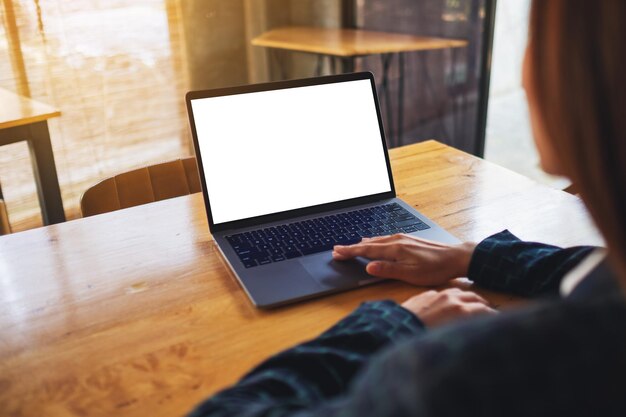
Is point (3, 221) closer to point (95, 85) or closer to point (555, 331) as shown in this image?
point (95, 85)

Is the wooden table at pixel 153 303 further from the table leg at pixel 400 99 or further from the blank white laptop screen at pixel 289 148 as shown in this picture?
the table leg at pixel 400 99

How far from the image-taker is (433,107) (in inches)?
144

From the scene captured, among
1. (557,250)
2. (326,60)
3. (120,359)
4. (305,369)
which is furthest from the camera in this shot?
(326,60)

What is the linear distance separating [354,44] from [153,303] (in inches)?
94.2

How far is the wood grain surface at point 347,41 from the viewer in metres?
2.97

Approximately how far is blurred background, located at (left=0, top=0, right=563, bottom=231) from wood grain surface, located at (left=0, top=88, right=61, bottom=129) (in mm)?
803

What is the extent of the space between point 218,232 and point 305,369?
1.57ft

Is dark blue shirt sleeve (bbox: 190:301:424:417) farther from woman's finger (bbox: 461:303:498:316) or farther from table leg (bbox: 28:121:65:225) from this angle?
table leg (bbox: 28:121:65:225)

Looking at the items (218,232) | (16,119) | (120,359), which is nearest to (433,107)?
(16,119)

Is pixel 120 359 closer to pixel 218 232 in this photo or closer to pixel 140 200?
pixel 218 232

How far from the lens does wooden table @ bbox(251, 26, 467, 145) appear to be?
9.81ft

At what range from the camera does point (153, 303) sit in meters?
0.93

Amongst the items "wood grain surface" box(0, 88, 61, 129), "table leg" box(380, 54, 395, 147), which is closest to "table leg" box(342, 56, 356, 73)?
"table leg" box(380, 54, 395, 147)

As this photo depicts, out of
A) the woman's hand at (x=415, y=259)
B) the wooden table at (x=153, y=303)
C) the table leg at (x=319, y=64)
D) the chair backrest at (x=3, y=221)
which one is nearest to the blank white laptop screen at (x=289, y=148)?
the wooden table at (x=153, y=303)
